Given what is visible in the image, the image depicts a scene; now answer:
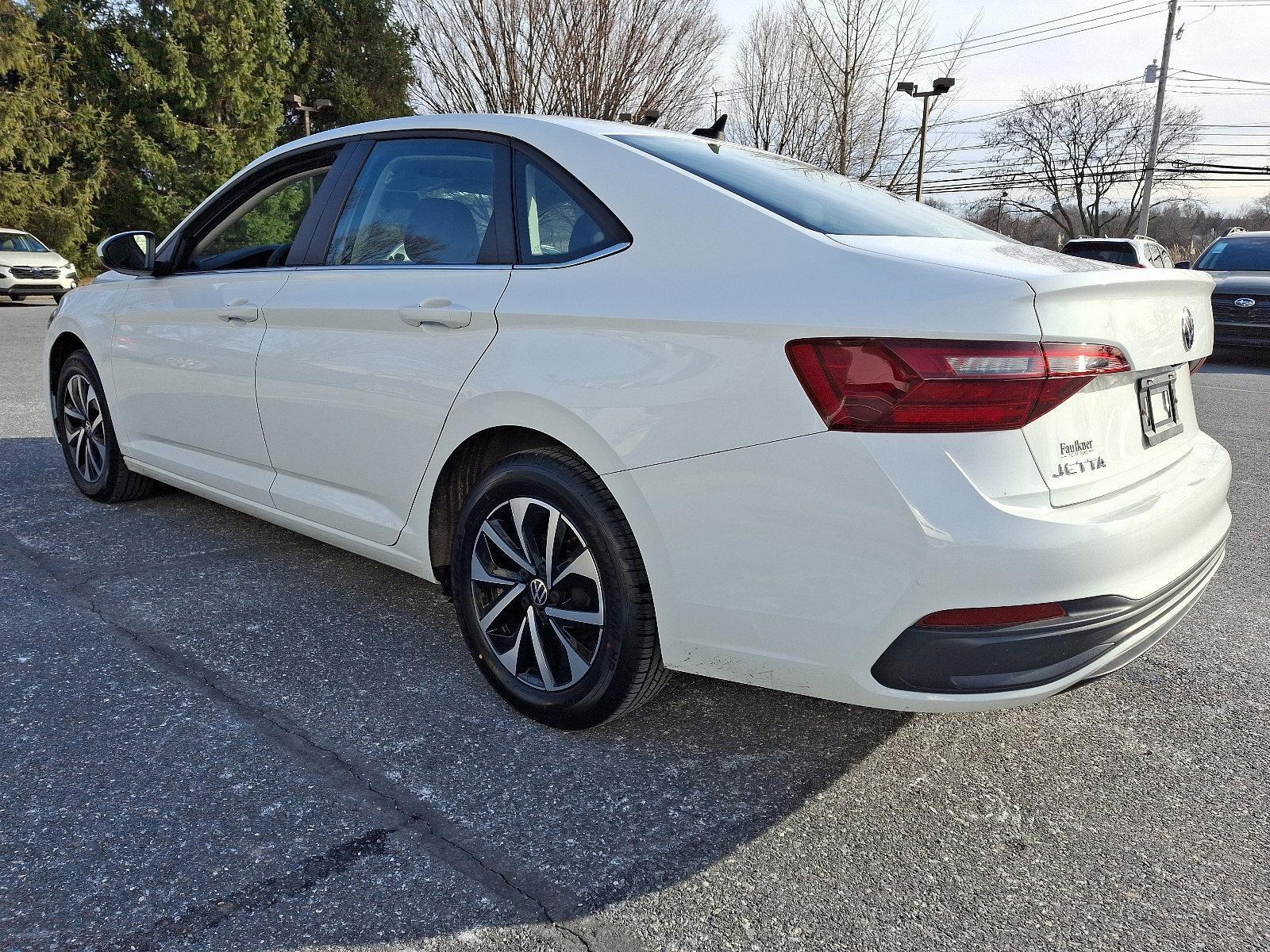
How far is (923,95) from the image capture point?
26.2m

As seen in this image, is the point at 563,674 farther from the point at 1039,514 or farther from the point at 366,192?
the point at 366,192

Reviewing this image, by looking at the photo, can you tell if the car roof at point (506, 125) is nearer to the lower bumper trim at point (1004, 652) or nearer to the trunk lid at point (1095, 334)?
the trunk lid at point (1095, 334)

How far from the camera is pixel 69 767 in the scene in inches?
94.4

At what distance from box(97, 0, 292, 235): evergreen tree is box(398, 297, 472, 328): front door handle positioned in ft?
105

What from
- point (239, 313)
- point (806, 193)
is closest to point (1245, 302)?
point (806, 193)

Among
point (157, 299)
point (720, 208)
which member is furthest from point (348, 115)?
point (720, 208)

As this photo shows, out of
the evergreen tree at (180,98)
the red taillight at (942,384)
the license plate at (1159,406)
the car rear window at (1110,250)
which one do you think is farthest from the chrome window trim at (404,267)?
the evergreen tree at (180,98)

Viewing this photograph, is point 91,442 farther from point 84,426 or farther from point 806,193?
point 806,193

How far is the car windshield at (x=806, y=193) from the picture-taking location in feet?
8.02

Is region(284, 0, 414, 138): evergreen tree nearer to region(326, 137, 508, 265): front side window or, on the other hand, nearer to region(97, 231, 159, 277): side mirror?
region(97, 231, 159, 277): side mirror

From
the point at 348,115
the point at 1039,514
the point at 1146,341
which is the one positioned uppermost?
the point at 348,115

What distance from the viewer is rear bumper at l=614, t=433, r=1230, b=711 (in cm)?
192

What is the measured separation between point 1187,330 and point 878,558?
3.78ft

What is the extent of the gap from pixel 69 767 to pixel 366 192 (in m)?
1.91
